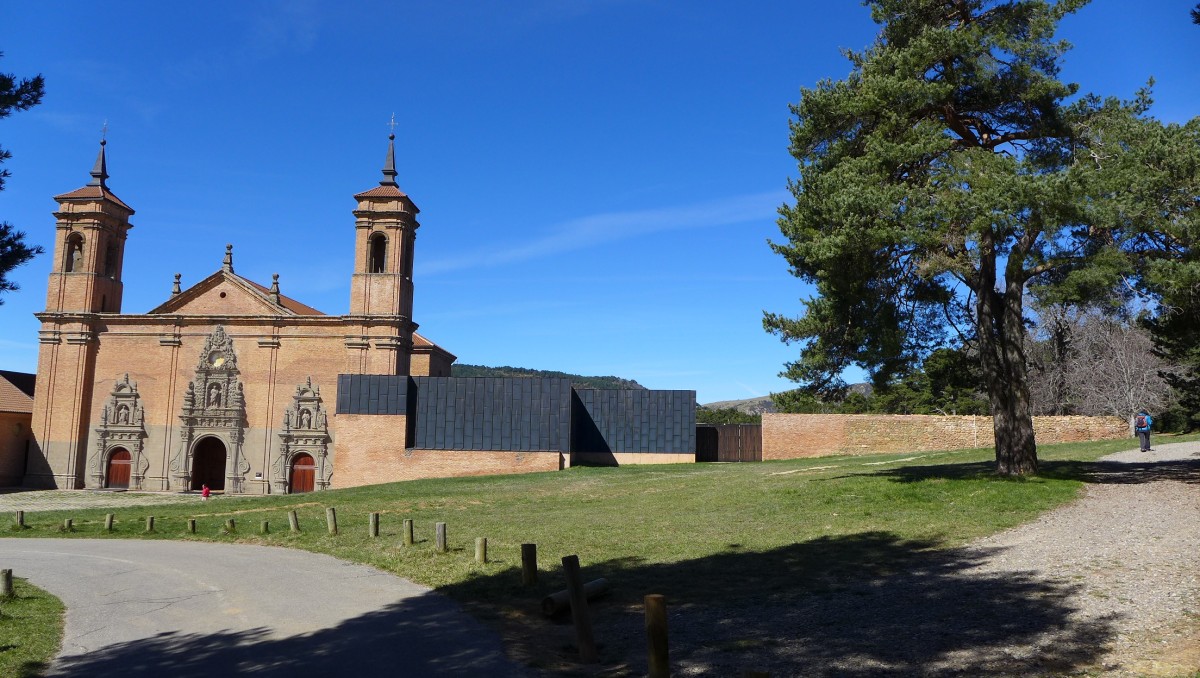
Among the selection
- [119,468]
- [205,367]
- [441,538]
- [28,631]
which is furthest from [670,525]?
[119,468]

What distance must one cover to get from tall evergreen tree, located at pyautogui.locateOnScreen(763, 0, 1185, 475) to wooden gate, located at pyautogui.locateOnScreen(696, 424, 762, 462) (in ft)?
66.9

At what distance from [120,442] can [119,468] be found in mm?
1307

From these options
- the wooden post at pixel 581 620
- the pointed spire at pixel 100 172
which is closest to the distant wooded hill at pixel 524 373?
the pointed spire at pixel 100 172

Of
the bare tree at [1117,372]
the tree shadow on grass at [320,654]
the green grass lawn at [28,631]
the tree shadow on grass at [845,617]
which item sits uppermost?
the bare tree at [1117,372]

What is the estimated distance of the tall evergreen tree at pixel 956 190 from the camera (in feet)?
48.8

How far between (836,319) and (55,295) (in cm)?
3946

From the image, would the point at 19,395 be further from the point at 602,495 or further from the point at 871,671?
the point at 871,671

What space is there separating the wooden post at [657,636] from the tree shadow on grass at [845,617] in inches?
31.3

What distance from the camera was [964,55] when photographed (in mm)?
16734

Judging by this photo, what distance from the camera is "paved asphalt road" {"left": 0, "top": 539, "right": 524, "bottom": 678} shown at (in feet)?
25.2

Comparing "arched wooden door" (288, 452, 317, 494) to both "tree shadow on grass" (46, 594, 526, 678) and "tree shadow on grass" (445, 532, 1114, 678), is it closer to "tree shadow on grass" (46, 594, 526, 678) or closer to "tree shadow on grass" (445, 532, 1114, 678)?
"tree shadow on grass" (445, 532, 1114, 678)

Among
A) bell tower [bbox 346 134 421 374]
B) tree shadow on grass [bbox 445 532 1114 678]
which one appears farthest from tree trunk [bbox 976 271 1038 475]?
bell tower [bbox 346 134 421 374]

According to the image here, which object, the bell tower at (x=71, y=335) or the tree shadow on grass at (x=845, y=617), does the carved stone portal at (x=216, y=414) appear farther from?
the tree shadow on grass at (x=845, y=617)

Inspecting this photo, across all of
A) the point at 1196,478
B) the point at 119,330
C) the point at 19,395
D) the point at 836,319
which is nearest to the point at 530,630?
the point at 836,319
